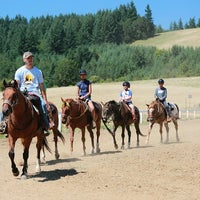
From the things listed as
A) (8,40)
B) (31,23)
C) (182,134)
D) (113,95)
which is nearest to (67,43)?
(8,40)

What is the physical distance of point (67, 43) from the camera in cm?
16538

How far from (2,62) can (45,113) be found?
117748 millimetres

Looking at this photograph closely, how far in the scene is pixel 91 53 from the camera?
453 ft

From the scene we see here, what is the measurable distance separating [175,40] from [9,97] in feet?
522

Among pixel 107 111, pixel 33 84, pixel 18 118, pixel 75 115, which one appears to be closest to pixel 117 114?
pixel 107 111

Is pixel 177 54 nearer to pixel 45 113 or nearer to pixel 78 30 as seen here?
pixel 78 30

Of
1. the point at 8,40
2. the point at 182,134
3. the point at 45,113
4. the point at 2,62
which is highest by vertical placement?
the point at 8,40

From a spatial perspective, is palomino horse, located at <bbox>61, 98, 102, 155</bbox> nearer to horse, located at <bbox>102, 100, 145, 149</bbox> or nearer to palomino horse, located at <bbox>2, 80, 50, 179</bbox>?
horse, located at <bbox>102, 100, 145, 149</bbox>

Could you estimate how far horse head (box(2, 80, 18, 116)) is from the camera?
925 centimetres

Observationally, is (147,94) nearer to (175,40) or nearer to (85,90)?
(85,90)

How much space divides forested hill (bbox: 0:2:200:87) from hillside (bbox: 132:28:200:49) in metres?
10.5

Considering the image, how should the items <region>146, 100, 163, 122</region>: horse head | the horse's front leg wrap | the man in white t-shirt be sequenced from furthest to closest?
<region>146, 100, 163, 122</region>: horse head, the man in white t-shirt, the horse's front leg wrap

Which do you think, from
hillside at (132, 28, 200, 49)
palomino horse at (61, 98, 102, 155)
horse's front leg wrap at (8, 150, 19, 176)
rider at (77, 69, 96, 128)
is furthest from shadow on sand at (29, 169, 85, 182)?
hillside at (132, 28, 200, 49)

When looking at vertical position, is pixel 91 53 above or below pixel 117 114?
above
